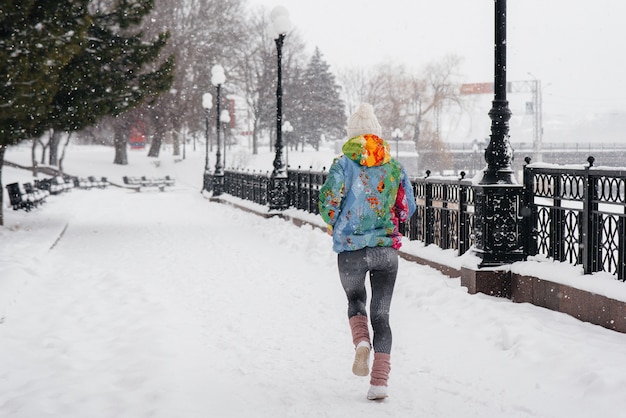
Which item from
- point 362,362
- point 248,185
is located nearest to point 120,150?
point 248,185

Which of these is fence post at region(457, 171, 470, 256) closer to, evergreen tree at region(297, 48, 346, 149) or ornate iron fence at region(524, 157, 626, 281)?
ornate iron fence at region(524, 157, 626, 281)

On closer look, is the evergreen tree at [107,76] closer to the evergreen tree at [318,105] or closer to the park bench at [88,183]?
the park bench at [88,183]

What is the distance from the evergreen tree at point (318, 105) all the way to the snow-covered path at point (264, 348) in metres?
66.9

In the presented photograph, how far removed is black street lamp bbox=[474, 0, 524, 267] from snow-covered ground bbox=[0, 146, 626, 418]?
58cm

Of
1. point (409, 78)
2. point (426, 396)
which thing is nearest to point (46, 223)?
point (426, 396)

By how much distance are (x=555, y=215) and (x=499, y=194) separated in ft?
2.52

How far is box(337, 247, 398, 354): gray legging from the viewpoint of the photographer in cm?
480

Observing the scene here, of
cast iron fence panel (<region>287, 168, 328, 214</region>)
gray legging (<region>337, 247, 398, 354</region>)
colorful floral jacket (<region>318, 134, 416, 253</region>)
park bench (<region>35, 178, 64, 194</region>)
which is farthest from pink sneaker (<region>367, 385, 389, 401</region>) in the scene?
park bench (<region>35, 178, 64, 194</region>)

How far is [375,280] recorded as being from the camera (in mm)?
4910

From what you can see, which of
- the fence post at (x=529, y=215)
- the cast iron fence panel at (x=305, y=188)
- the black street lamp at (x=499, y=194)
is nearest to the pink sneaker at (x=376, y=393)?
the black street lamp at (x=499, y=194)

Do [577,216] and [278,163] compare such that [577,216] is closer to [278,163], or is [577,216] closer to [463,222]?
[463,222]

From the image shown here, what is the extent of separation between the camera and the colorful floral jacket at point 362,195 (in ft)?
15.6

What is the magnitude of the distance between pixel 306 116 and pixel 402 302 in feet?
245

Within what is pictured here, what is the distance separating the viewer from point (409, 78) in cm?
7912
